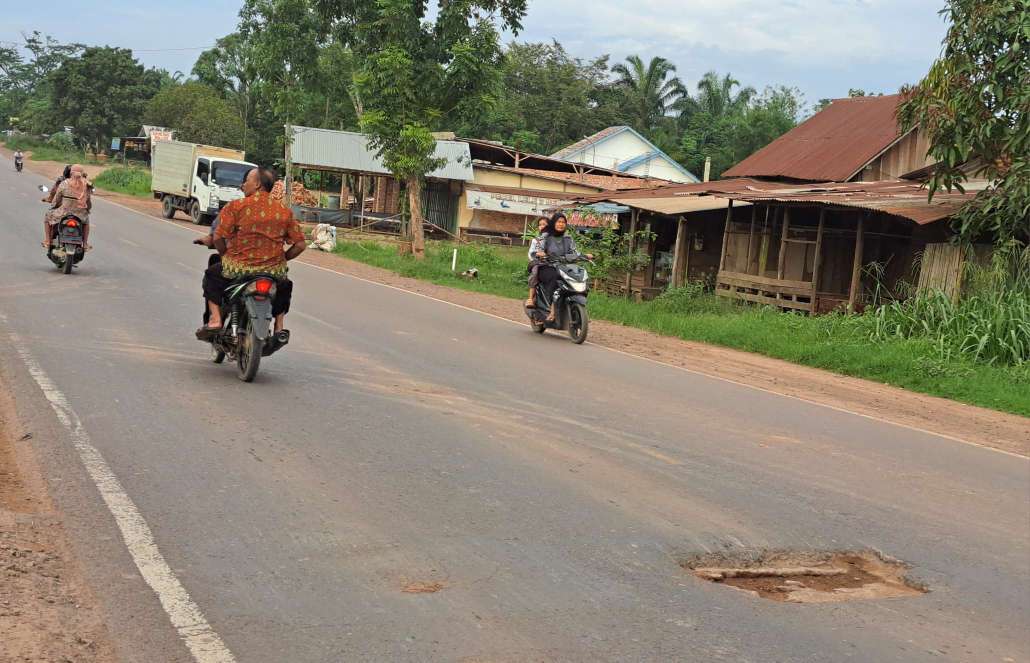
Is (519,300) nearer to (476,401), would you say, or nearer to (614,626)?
(476,401)

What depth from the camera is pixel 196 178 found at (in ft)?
118

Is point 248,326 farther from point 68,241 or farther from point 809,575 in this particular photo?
point 68,241

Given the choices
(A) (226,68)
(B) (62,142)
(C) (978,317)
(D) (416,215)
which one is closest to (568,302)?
(C) (978,317)

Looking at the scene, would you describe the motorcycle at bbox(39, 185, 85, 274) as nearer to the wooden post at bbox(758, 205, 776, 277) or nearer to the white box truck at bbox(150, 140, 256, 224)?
the wooden post at bbox(758, 205, 776, 277)

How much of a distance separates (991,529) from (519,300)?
15562 millimetres

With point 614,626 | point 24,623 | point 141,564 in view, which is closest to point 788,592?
point 614,626

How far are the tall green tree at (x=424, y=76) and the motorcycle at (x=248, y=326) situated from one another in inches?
794

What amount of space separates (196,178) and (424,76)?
10549mm

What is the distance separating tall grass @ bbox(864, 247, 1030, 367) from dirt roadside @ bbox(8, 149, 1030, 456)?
2131mm

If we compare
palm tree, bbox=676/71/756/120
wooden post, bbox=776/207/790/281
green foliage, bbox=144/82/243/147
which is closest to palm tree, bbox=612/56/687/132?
palm tree, bbox=676/71/756/120

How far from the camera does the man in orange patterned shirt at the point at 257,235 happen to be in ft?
30.7

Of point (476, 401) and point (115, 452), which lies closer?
point (115, 452)

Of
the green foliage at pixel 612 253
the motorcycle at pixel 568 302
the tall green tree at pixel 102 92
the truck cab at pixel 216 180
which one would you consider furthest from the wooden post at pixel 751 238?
the tall green tree at pixel 102 92

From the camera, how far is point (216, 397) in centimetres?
853
